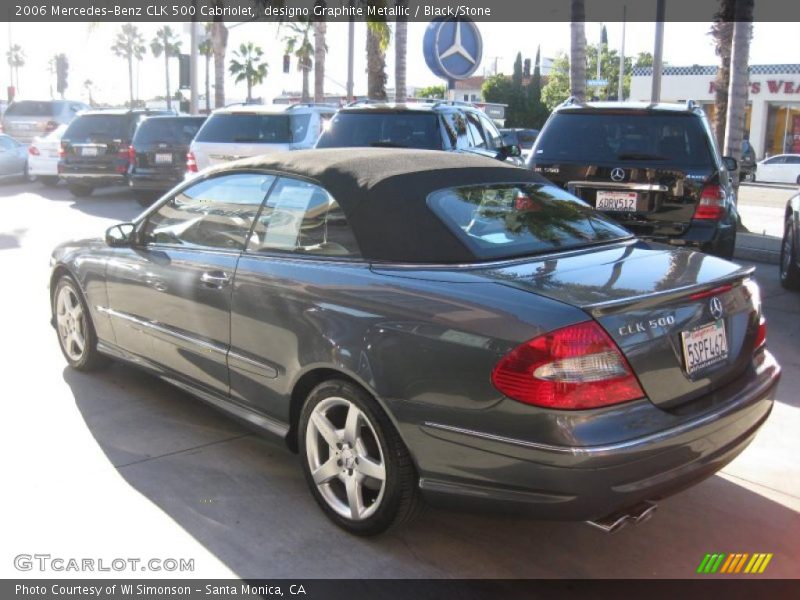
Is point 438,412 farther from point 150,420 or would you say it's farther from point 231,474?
point 150,420

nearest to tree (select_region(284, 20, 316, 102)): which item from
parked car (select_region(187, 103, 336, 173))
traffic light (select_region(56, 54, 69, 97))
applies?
traffic light (select_region(56, 54, 69, 97))

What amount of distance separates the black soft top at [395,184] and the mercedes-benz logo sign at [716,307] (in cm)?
97

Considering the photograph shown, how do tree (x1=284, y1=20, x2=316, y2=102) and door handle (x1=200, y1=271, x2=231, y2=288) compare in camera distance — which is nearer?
door handle (x1=200, y1=271, x2=231, y2=288)

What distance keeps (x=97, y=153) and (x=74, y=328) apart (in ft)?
38.4

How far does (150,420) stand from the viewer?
196 inches

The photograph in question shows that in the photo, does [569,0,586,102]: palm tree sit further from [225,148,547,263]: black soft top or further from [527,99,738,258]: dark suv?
[225,148,547,263]: black soft top

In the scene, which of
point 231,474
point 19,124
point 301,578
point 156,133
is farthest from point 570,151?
point 19,124

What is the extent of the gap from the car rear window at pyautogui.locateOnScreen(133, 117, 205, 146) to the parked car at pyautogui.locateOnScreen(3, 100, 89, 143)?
8621 millimetres

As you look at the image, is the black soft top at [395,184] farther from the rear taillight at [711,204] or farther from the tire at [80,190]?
the tire at [80,190]

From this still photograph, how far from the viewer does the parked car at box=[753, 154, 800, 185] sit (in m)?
30.8

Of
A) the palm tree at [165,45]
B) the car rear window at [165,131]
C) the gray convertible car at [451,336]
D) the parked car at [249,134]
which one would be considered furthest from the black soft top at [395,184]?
the palm tree at [165,45]

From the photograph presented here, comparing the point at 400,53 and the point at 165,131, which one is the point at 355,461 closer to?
the point at 165,131

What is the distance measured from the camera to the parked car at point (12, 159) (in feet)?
63.4

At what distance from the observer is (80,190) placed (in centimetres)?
1723
